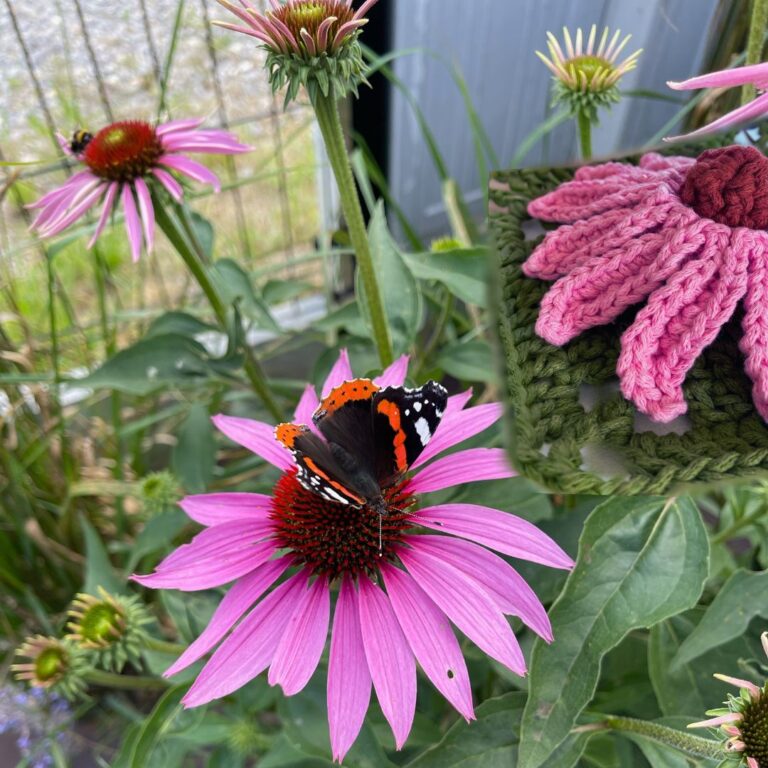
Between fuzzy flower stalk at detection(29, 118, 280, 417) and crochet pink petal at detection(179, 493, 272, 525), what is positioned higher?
fuzzy flower stalk at detection(29, 118, 280, 417)

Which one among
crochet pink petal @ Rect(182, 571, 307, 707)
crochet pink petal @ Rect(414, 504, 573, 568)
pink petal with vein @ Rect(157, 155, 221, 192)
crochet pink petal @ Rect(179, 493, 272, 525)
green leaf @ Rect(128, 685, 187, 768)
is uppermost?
pink petal with vein @ Rect(157, 155, 221, 192)

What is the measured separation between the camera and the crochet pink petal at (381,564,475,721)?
1.03 ft

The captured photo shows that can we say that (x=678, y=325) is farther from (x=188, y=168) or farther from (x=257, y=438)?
(x=188, y=168)

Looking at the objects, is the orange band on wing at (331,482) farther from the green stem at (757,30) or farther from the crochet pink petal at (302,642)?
the green stem at (757,30)

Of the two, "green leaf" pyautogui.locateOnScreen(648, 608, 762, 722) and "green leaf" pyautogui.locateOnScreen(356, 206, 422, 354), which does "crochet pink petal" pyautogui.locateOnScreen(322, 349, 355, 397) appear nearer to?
"green leaf" pyautogui.locateOnScreen(356, 206, 422, 354)

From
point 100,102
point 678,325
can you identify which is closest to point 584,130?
point 678,325

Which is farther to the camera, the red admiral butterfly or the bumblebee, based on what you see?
the bumblebee

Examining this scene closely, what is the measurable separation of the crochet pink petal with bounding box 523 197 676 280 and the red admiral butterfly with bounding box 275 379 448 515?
0.40ft

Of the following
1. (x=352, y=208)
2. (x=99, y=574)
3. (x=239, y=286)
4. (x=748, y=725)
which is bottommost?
(x=99, y=574)

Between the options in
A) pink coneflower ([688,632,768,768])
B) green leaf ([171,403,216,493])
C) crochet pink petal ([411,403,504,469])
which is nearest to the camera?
pink coneflower ([688,632,768,768])

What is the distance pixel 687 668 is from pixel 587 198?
1.32ft

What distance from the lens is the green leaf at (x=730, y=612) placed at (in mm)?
438

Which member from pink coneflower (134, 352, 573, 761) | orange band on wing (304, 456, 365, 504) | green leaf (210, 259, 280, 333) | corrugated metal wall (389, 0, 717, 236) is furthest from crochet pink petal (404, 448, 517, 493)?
green leaf (210, 259, 280, 333)

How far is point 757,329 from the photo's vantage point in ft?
0.62
